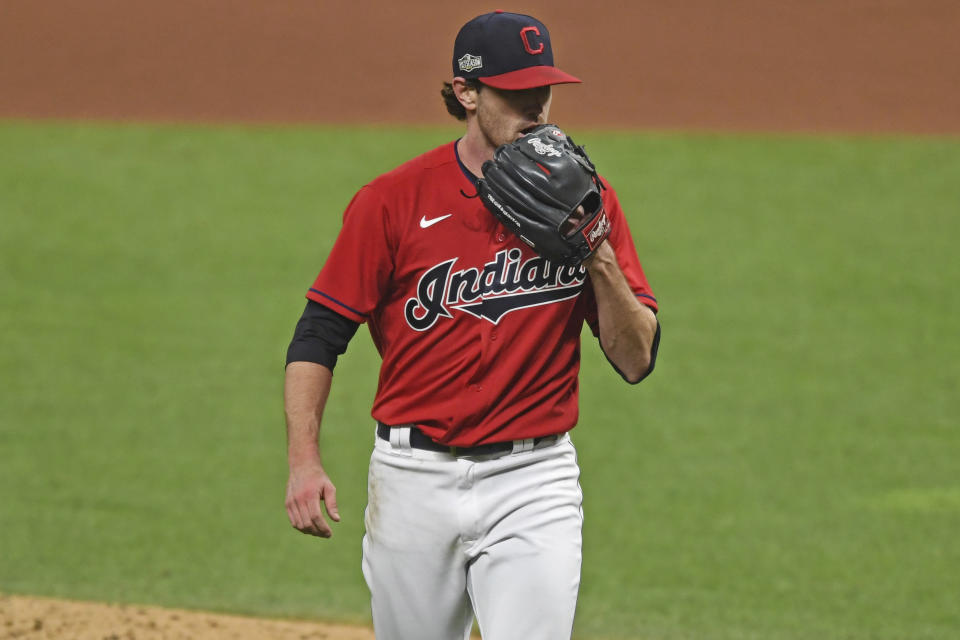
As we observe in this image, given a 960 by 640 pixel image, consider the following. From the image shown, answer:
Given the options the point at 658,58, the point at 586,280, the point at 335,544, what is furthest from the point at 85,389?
the point at 658,58

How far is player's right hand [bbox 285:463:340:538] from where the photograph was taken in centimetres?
315

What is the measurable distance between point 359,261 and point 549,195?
516 mm

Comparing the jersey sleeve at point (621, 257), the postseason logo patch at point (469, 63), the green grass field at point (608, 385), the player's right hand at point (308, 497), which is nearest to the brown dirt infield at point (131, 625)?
the green grass field at point (608, 385)

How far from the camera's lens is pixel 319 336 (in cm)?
331

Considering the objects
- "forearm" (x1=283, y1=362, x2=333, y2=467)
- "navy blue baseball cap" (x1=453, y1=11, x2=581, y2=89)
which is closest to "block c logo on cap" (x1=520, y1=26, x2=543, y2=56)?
"navy blue baseball cap" (x1=453, y1=11, x2=581, y2=89)

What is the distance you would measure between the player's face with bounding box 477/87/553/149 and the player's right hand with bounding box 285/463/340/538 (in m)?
0.96

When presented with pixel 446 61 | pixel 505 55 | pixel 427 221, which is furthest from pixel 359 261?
pixel 446 61

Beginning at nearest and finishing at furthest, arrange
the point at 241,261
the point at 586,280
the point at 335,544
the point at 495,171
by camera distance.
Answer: the point at 495,171, the point at 586,280, the point at 335,544, the point at 241,261

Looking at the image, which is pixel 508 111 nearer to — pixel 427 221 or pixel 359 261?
pixel 427 221

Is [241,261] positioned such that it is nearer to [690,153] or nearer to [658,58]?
[690,153]

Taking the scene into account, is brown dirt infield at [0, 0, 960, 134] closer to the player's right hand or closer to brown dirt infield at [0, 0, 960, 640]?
brown dirt infield at [0, 0, 960, 640]

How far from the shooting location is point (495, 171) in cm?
315

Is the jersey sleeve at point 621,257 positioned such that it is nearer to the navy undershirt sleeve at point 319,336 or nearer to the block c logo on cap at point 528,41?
the block c logo on cap at point 528,41

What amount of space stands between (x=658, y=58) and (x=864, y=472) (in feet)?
36.7
